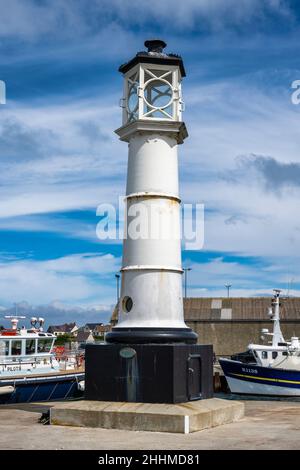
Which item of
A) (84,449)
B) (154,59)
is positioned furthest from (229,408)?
(154,59)

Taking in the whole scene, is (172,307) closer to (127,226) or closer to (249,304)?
(127,226)

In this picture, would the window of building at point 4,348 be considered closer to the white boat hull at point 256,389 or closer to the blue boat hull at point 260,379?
the blue boat hull at point 260,379

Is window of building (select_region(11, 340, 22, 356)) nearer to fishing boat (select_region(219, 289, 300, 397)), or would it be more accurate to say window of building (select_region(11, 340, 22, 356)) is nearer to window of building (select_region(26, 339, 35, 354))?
window of building (select_region(26, 339, 35, 354))

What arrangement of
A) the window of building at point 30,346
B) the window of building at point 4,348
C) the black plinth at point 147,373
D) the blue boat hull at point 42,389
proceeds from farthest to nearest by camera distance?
the window of building at point 30,346 < the window of building at point 4,348 < the blue boat hull at point 42,389 < the black plinth at point 147,373

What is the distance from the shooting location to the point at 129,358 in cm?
1112

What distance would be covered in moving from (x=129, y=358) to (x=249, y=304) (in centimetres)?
5236

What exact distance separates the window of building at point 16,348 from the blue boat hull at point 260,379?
43.6 ft

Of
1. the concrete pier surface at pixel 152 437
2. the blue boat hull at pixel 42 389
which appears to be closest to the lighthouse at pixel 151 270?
the concrete pier surface at pixel 152 437

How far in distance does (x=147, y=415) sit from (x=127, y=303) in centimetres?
259

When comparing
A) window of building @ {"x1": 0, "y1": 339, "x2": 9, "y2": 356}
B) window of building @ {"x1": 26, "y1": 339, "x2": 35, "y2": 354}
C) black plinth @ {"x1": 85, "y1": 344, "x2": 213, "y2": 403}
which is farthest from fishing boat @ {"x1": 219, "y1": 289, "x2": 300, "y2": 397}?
black plinth @ {"x1": 85, "y1": 344, "x2": 213, "y2": 403}

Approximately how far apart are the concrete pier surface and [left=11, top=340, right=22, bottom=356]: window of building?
47.5ft

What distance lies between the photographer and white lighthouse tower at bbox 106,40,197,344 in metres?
11.7

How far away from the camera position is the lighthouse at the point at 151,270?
Answer: 10950 mm

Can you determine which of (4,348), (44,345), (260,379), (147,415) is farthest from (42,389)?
(147,415)
